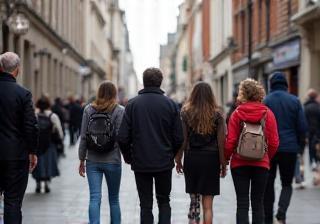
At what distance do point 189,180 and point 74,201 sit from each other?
4606 mm

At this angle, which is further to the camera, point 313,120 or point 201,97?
point 313,120

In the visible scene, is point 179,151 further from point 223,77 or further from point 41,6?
point 223,77

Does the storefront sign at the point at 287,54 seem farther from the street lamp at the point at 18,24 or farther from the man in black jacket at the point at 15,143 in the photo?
the man in black jacket at the point at 15,143

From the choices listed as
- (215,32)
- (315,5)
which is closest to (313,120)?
(315,5)

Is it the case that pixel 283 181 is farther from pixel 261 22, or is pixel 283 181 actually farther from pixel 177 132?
pixel 261 22

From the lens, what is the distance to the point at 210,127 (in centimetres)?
884

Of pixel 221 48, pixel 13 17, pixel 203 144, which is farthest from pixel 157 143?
pixel 221 48

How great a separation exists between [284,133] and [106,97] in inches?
97.1

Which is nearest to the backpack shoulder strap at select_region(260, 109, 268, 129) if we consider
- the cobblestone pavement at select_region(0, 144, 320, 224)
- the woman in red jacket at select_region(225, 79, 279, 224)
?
the woman in red jacket at select_region(225, 79, 279, 224)

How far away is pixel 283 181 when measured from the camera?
34.0ft

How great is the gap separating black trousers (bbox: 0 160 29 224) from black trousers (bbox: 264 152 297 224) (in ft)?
11.2

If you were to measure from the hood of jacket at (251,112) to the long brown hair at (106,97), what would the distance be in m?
1.52

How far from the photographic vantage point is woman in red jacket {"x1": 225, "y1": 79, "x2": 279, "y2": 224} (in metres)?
8.68

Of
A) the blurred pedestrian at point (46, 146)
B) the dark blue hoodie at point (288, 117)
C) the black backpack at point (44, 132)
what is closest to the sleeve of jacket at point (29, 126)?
the dark blue hoodie at point (288, 117)
